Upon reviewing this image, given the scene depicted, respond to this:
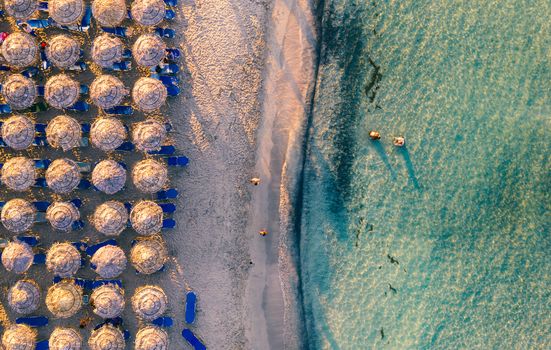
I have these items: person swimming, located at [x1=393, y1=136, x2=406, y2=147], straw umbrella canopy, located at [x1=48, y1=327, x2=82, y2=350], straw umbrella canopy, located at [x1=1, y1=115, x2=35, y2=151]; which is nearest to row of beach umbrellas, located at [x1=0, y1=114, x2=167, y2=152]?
straw umbrella canopy, located at [x1=1, y1=115, x2=35, y2=151]

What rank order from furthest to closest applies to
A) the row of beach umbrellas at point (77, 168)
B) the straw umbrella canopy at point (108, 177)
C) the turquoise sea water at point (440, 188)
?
1. the turquoise sea water at point (440, 188)
2. the straw umbrella canopy at point (108, 177)
3. the row of beach umbrellas at point (77, 168)

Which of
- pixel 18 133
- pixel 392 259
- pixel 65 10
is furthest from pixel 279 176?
pixel 65 10

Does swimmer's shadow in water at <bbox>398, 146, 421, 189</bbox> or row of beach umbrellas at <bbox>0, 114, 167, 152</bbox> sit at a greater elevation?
row of beach umbrellas at <bbox>0, 114, 167, 152</bbox>

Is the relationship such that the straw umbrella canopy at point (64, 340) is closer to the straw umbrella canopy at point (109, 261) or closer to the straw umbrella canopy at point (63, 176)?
the straw umbrella canopy at point (109, 261)

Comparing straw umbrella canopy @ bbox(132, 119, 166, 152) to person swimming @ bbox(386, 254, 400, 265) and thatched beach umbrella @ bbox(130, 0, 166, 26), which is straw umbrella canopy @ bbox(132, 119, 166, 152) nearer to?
thatched beach umbrella @ bbox(130, 0, 166, 26)

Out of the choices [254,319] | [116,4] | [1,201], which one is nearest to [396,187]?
[254,319]

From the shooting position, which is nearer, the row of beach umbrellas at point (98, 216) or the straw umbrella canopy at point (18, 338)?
the row of beach umbrellas at point (98, 216)

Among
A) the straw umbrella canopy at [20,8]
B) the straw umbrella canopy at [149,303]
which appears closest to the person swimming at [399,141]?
the straw umbrella canopy at [149,303]
